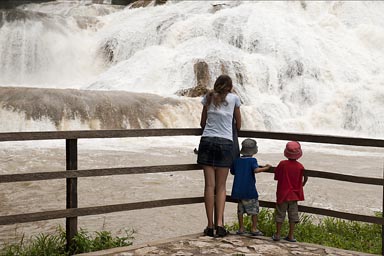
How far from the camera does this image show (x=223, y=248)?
5477 millimetres

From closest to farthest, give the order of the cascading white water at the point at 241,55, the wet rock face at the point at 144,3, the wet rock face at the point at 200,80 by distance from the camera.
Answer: the wet rock face at the point at 200,80
the cascading white water at the point at 241,55
the wet rock face at the point at 144,3

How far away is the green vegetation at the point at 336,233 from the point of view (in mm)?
6207

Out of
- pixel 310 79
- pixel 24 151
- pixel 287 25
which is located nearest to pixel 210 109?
pixel 24 151

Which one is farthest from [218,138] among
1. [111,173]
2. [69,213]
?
[69,213]

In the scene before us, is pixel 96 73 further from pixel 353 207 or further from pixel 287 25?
pixel 353 207

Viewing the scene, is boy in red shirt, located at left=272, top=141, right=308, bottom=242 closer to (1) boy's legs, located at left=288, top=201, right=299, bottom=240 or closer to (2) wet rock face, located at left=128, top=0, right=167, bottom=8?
(1) boy's legs, located at left=288, top=201, right=299, bottom=240

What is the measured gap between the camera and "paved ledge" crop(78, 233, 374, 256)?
17.4 feet

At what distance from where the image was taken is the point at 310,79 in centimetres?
2681

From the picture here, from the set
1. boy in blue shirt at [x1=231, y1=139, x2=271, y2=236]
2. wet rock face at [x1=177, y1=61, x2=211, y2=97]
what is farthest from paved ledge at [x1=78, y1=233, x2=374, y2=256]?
wet rock face at [x1=177, y1=61, x2=211, y2=97]

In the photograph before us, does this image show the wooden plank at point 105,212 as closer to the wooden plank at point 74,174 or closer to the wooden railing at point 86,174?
the wooden railing at point 86,174

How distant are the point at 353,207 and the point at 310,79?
1761 centimetres

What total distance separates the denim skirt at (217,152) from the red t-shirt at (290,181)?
0.52 metres

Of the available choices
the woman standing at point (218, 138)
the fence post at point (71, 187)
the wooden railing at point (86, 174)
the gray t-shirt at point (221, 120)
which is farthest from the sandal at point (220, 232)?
the fence post at point (71, 187)

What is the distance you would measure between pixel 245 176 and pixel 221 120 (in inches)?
24.3
